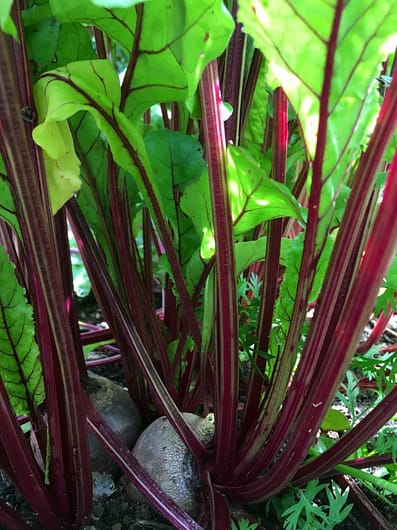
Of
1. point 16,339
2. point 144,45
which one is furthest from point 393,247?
point 16,339

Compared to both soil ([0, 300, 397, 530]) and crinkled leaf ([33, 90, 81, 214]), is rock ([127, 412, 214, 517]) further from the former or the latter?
crinkled leaf ([33, 90, 81, 214])

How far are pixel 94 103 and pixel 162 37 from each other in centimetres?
7

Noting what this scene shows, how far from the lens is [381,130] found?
1.27 feet

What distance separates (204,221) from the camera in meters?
0.52

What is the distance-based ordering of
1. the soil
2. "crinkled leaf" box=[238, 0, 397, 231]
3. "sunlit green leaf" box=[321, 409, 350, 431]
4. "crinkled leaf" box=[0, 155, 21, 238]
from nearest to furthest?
"crinkled leaf" box=[238, 0, 397, 231] → "crinkled leaf" box=[0, 155, 21, 238] → the soil → "sunlit green leaf" box=[321, 409, 350, 431]

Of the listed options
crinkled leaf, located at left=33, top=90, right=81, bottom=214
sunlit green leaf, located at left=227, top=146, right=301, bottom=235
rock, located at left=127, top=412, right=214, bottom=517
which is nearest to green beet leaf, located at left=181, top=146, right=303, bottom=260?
sunlit green leaf, located at left=227, top=146, right=301, bottom=235

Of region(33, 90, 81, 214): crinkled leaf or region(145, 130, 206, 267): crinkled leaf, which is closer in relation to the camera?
region(33, 90, 81, 214): crinkled leaf

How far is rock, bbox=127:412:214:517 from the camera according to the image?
1.98ft

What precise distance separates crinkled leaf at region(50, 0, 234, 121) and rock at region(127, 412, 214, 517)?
35 centimetres

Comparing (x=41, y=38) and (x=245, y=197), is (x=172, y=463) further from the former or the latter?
(x=41, y=38)

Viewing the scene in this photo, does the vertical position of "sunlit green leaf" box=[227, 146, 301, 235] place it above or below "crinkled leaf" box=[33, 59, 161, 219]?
below

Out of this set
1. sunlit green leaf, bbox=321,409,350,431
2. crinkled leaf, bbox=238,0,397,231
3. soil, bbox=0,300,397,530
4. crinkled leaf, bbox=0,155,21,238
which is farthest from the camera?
sunlit green leaf, bbox=321,409,350,431

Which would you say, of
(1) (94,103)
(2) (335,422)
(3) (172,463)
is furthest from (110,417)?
(1) (94,103)

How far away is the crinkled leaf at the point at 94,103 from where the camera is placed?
41 cm
